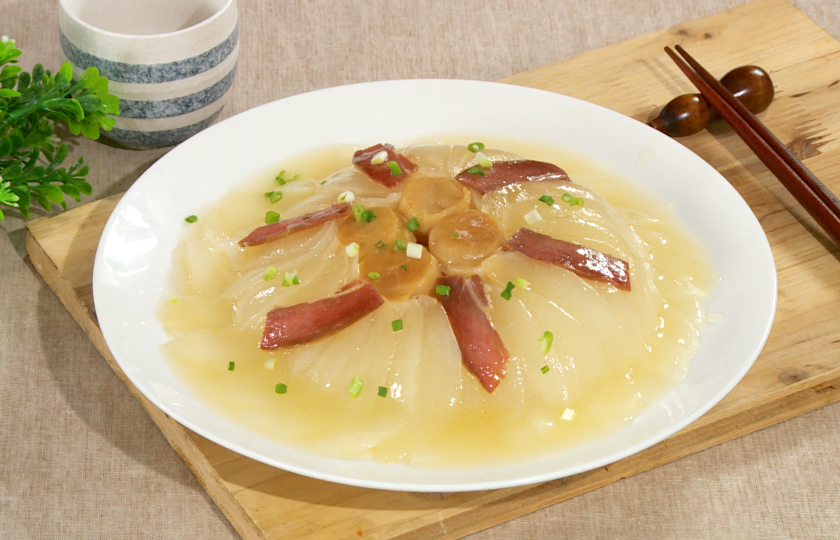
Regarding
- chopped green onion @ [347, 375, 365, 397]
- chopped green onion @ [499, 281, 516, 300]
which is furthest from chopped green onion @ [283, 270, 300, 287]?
chopped green onion @ [499, 281, 516, 300]

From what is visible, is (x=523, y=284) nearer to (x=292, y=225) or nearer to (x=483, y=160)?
(x=483, y=160)

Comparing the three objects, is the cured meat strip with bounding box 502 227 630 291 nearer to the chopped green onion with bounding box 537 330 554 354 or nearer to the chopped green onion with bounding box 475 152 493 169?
the chopped green onion with bounding box 537 330 554 354

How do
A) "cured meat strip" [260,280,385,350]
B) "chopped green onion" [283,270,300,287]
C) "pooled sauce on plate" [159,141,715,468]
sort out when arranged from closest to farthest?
1. "pooled sauce on plate" [159,141,715,468]
2. "cured meat strip" [260,280,385,350]
3. "chopped green onion" [283,270,300,287]

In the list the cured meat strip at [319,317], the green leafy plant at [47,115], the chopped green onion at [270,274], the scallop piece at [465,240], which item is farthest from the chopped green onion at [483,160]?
the green leafy plant at [47,115]

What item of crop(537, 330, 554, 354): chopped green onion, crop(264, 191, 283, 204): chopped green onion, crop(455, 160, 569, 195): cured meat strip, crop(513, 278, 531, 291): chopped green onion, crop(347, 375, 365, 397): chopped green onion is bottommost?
crop(264, 191, 283, 204): chopped green onion

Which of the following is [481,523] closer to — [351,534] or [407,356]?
[351,534]

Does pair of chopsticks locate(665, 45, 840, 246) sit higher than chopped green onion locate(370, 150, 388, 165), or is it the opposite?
pair of chopsticks locate(665, 45, 840, 246)

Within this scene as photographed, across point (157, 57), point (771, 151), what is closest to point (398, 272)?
point (157, 57)
